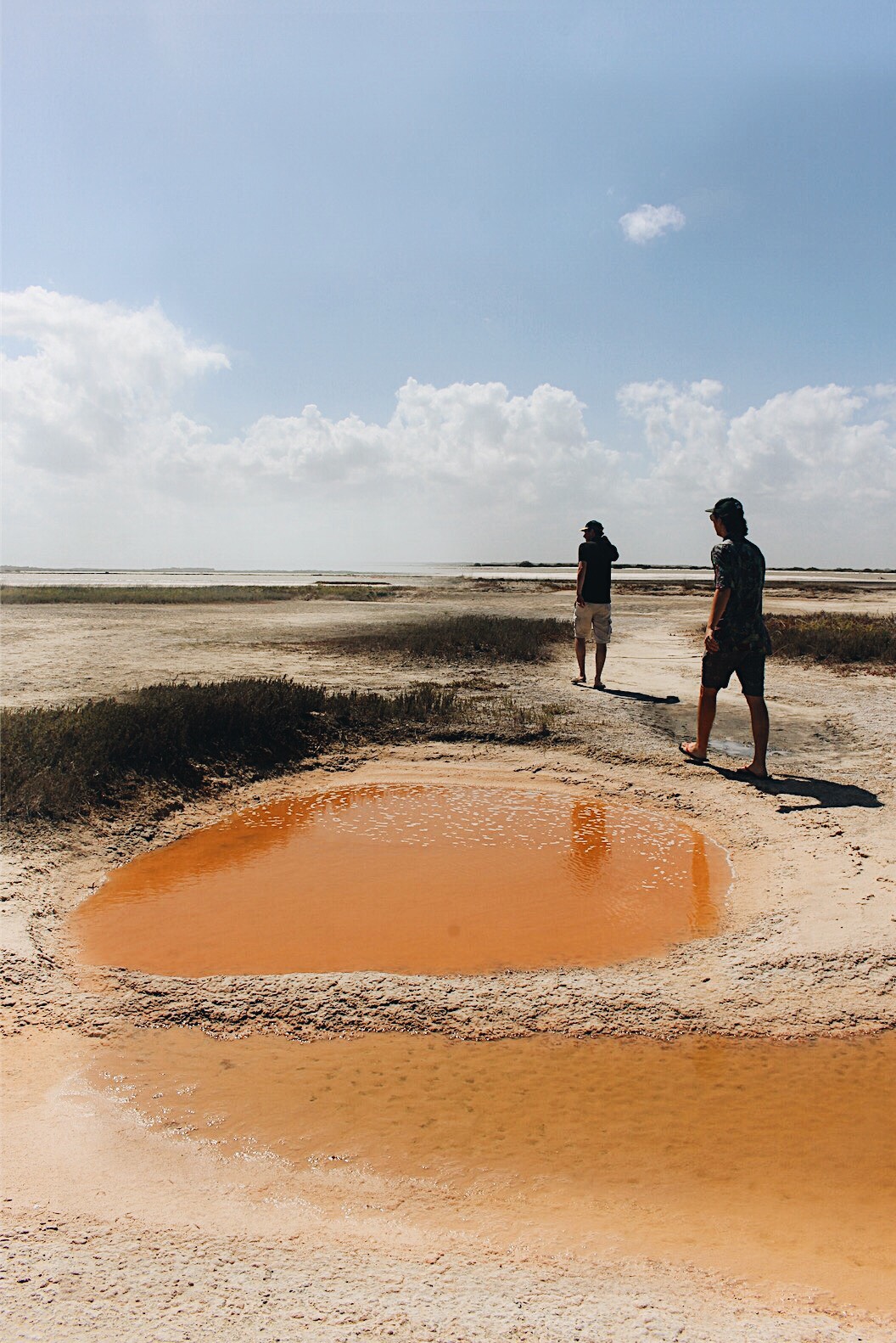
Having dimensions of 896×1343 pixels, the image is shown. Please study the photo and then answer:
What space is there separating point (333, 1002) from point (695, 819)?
3.59 metres

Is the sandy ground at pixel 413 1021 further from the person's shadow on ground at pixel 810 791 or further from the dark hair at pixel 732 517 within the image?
the dark hair at pixel 732 517

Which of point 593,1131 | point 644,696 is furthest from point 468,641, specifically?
point 593,1131

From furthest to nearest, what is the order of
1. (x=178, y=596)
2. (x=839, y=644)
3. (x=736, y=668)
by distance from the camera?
1. (x=178, y=596)
2. (x=839, y=644)
3. (x=736, y=668)

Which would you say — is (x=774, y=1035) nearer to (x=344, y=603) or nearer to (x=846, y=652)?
(x=846, y=652)

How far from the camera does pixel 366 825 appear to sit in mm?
6387

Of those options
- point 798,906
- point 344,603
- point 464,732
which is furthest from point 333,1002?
point 344,603

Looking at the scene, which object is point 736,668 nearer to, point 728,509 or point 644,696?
point 728,509

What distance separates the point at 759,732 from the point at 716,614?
3.50 feet

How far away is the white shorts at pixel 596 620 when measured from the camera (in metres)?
11.4

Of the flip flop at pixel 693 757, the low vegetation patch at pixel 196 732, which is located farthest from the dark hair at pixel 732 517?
the low vegetation patch at pixel 196 732

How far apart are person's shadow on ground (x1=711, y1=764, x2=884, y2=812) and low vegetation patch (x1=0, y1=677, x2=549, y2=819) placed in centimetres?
240

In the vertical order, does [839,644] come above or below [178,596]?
below

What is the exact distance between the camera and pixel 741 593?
7039mm

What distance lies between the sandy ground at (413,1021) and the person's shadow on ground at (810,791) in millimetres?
25
